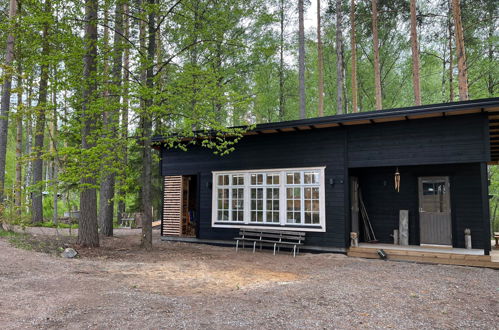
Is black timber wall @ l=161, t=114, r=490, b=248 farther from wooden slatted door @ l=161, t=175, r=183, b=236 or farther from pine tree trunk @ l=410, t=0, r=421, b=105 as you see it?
pine tree trunk @ l=410, t=0, r=421, b=105

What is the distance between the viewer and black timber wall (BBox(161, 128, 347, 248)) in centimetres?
839

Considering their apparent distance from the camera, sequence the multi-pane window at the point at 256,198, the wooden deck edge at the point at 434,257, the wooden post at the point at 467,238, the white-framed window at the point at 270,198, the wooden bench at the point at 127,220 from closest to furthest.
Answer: the wooden deck edge at the point at 434,257
the wooden post at the point at 467,238
the white-framed window at the point at 270,198
the multi-pane window at the point at 256,198
the wooden bench at the point at 127,220

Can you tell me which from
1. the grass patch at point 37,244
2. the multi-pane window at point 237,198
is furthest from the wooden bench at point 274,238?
the grass patch at point 37,244

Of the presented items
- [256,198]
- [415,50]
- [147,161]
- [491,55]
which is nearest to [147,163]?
[147,161]

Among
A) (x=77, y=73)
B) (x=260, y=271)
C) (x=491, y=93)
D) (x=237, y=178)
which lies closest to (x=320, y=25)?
(x=491, y=93)

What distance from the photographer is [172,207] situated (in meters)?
10.9

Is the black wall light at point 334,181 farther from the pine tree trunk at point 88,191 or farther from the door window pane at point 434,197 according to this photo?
the pine tree trunk at point 88,191

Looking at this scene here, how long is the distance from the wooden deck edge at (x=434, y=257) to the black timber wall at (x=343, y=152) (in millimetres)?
465

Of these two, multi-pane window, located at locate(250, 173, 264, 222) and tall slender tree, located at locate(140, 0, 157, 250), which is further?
multi-pane window, located at locate(250, 173, 264, 222)

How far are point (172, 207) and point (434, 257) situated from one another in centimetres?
737

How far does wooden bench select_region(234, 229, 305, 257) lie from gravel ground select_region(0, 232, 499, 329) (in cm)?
102

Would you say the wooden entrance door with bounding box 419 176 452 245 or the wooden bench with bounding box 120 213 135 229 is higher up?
Answer: the wooden entrance door with bounding box 419 176 452 245

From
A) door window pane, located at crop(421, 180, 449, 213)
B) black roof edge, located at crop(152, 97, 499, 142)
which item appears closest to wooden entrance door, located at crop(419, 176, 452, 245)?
door window pane, located at crop(421, 180, 449, 213)

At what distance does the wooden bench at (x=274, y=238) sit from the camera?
27.8ft
